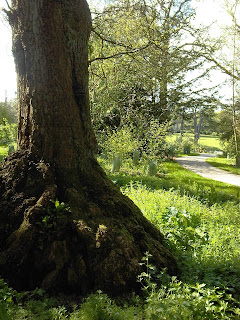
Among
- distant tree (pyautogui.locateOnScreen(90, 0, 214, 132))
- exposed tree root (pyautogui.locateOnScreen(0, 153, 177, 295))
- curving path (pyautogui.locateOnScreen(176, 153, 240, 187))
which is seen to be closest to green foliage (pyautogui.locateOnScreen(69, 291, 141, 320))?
exposed tree root (pyautogui.locateOnScreen(0, 153, 177, 295))

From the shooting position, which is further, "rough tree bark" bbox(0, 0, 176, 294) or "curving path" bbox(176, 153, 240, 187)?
"curving path" bbox(176, 153, 240, 187)

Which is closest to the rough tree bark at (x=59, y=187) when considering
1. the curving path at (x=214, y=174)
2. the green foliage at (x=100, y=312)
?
the green foliage at (x=100, y=312)

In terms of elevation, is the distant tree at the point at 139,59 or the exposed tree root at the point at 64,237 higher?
the distant tree at the point at 139,59

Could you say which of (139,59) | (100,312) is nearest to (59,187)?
(100,312)

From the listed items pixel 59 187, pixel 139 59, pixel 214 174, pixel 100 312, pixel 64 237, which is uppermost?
pixel 139 59

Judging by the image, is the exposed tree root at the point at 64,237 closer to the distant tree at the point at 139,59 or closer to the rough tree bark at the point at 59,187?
the rough tree bark at the point at 59,187

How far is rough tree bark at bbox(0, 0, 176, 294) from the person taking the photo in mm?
2537

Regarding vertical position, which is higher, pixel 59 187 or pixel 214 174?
pixel 59 187

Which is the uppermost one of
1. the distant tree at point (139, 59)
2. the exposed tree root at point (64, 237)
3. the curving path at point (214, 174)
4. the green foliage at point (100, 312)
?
the distant tree at point (139, 59)

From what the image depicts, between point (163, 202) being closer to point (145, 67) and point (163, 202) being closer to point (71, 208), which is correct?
point (145, 67)

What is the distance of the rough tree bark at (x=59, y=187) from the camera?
254 centimetres

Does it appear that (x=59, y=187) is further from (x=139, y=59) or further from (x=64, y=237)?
(x=139, y=59)

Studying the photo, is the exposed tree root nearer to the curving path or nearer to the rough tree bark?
the rough tree bark

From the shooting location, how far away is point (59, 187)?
3006mm
